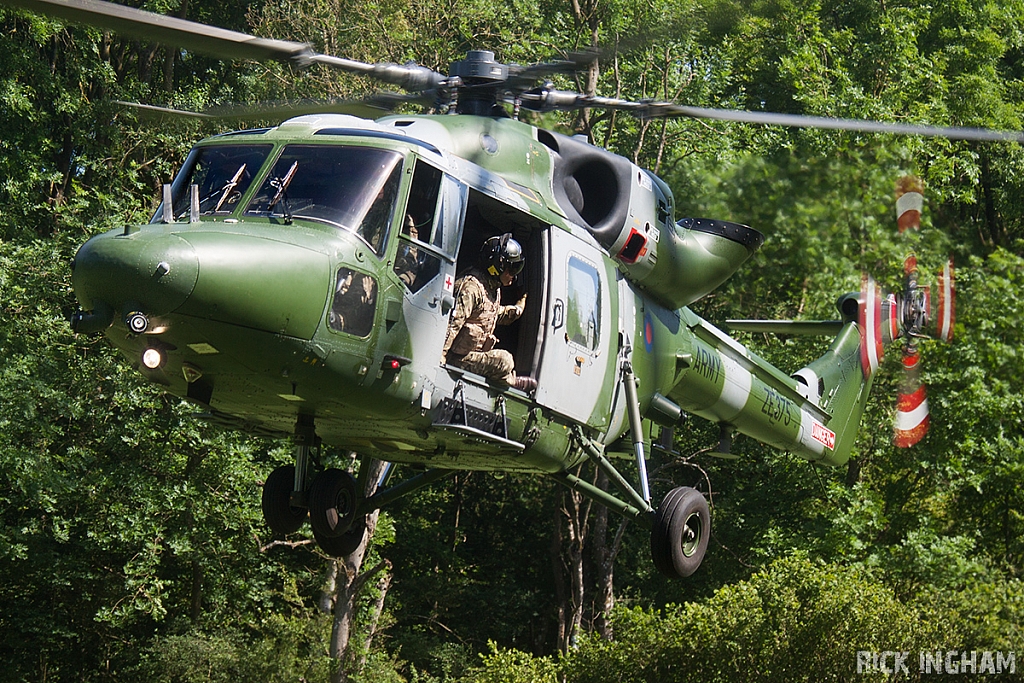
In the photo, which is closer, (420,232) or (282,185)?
(282,185)

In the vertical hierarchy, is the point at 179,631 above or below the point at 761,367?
below

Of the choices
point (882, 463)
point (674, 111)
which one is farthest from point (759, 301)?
point (674, 111)

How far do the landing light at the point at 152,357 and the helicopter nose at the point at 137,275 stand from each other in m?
0.29

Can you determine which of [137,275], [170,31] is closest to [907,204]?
[170,31]

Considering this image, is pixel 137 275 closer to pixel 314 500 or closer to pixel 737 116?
pixel 314 500

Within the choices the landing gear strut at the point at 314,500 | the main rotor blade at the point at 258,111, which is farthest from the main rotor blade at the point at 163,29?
the landing gear strut at the point at 314,500

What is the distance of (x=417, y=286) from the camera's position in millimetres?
7703

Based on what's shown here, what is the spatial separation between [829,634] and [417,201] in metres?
10.6

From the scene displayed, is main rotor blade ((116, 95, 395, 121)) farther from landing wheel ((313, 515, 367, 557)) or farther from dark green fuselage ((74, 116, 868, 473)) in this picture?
landing wheel ((313, 515, 367, 557))

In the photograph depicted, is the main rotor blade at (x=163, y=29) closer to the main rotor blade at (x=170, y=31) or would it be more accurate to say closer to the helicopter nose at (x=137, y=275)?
the main rotor blade at (x=170, y=31)

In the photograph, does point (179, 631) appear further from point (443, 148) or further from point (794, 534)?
point (443, 148)

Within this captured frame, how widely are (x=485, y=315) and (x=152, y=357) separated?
231 cm

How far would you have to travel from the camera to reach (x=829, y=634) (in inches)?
636

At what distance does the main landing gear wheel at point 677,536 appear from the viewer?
9.65 meters
